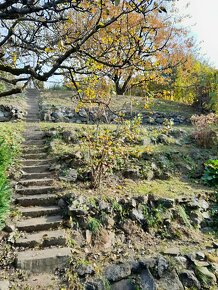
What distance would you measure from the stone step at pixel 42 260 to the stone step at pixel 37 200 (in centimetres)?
112

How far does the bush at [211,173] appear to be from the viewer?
6.62m

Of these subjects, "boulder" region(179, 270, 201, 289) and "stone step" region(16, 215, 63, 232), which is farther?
"stone step" region(16, 215, 63, 232)

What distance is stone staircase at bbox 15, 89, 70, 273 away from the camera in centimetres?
381

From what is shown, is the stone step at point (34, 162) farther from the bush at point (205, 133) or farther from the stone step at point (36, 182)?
the bush at point (205, 133)

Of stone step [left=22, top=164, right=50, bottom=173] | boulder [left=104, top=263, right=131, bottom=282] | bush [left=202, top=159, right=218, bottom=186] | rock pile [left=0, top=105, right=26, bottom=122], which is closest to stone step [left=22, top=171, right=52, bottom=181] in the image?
stone step [left=22, top=164, right=50, bottom=173]

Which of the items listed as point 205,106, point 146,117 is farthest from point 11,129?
point 205,106

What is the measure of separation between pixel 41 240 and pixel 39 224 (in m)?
0.35

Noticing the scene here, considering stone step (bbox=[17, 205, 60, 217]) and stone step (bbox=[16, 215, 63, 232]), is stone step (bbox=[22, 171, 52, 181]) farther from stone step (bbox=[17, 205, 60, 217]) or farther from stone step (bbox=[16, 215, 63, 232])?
stone step (bbox=[16, 215, 63, 232])

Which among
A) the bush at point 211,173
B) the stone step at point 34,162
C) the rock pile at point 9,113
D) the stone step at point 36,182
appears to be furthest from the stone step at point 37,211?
the rock pile at point 9,113

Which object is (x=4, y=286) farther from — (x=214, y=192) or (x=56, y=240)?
(x=214, y=192)

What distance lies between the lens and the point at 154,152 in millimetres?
7223

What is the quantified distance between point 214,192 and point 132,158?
187cm

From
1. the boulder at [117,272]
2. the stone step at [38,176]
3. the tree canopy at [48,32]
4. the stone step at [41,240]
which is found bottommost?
the boulder at [117,272]

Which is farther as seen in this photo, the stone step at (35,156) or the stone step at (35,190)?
the stone step at (35,156)
